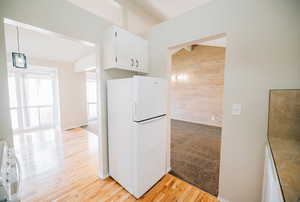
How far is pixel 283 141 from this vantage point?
1076 millimetres

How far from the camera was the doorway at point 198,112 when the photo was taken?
2.10 meters

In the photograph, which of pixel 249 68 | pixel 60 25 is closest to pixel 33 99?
pixel 60 25

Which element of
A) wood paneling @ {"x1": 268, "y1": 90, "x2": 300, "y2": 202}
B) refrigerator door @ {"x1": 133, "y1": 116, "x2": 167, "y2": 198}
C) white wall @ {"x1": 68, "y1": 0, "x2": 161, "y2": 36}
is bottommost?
refrigerator door @ {"x1": 133, "y1": 116, "x2": 167, "y2": 198}

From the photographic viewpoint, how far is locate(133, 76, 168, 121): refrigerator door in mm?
1417

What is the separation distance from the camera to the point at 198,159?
2.38 metres

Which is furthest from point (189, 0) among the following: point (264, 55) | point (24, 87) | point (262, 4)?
point (24, 87)

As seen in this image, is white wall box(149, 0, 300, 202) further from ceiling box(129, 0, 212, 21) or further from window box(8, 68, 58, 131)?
window box(8, 68, 58, 131)

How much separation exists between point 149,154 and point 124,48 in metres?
1.56

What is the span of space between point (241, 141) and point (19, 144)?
4.90m

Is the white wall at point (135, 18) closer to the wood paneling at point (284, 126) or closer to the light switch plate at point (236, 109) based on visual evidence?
the light switch plate at point (236, 109)

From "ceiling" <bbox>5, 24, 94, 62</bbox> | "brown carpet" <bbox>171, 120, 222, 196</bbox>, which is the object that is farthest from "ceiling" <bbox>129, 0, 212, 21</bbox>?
"brown carpet" <bbox>171, 120, 222, 196</bbox>

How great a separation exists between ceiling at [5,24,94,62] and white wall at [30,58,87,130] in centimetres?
28

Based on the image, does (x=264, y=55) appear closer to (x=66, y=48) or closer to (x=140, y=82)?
(x=140, y=82)

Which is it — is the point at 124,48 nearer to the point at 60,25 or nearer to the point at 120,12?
the point at 60,25
